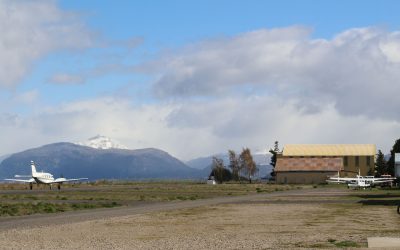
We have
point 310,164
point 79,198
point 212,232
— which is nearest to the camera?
point 212,232

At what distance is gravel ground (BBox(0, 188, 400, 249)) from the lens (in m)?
24.2

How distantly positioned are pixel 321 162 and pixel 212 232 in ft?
465

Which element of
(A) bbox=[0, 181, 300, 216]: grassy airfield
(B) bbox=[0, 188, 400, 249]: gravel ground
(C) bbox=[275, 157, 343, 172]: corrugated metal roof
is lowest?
(B) bbox=[0, 188, 400, 249]: gravel ground

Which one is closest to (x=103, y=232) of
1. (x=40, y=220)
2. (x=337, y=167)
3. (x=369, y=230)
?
(x=40, y=220)

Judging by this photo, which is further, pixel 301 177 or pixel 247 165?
pixel 247 165

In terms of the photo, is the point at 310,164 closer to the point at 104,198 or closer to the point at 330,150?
the point at 330,150

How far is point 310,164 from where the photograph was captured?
549 ft

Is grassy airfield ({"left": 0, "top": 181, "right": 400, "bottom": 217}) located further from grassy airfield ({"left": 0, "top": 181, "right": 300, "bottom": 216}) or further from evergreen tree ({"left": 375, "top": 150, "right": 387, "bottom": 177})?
evergreen tree ({"left": 375, "top": 150, "right": 387, "bottom": 177})

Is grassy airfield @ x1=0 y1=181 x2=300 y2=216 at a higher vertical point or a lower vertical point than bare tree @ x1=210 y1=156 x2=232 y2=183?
lower

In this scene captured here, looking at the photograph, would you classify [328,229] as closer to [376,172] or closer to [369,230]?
[369,230]

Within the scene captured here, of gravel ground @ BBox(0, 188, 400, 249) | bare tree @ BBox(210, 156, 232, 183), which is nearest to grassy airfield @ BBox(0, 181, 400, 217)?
gravel ground @ BBox(0, 188, 400, 249)

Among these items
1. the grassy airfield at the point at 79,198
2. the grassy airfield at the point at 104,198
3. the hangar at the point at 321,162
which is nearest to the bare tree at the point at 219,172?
the hangar at the point at 321,162

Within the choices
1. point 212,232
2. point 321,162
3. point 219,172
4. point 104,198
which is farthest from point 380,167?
point 212,232

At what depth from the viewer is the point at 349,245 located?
74.0 ft
